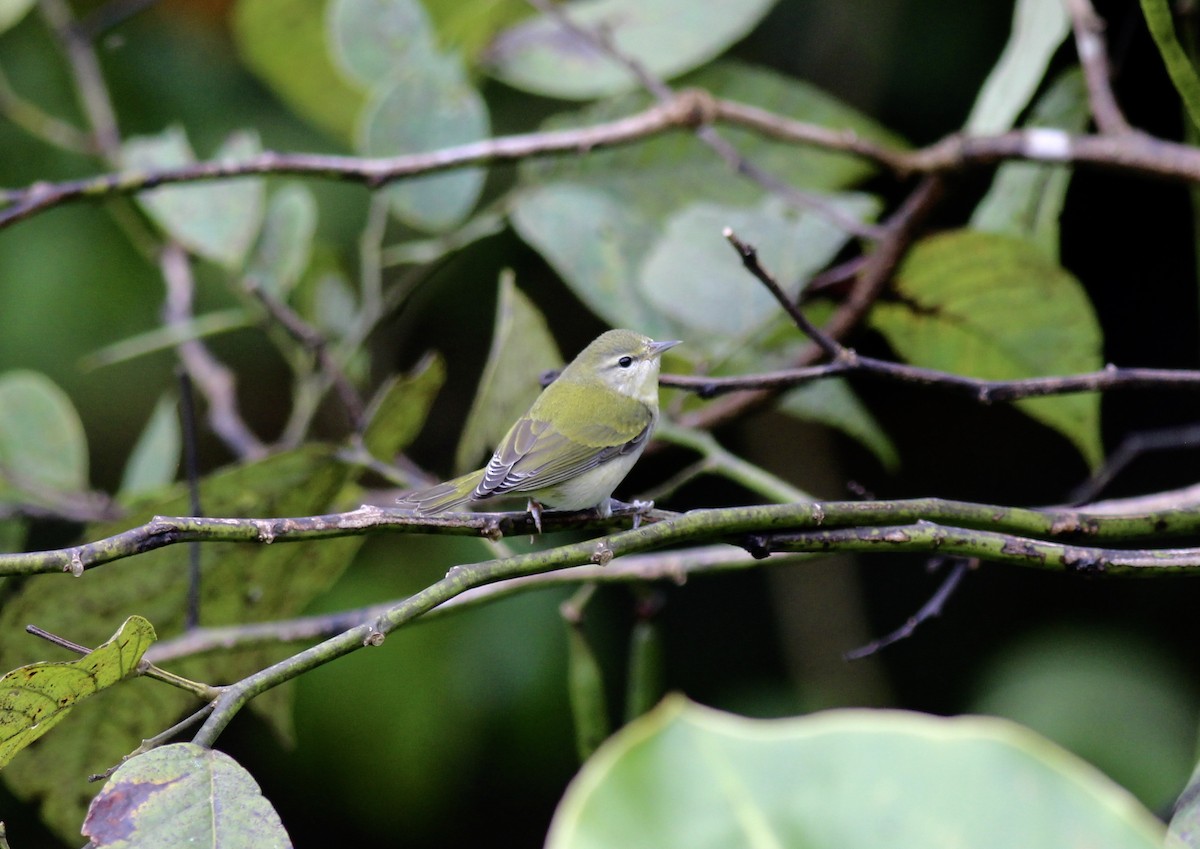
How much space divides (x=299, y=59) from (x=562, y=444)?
1284mm

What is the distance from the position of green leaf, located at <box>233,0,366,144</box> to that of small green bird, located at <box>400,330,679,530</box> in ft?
3.16

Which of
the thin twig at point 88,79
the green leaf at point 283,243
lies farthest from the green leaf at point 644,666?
the thin twig at point 88,79

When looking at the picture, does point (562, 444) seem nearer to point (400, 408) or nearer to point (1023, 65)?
point (400, 408)

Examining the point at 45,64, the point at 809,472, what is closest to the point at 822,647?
the point at 809,472

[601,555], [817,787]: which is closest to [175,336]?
[601,555]

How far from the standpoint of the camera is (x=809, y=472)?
9.14 ft

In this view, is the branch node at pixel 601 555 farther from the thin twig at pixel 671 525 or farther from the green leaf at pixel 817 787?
the green leaf at pixel 817 787

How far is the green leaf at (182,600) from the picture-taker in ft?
4.61

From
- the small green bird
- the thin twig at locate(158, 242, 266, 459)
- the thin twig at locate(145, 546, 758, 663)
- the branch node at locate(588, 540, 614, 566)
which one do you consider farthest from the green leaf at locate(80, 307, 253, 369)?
the branch node at locate(588, 540, 614, 566)

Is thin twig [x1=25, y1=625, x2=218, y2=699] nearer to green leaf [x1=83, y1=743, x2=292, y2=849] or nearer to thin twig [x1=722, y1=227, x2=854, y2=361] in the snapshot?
green leaf [x1=83, y1=743, x2=292, y2=849]

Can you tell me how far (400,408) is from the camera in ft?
4.88

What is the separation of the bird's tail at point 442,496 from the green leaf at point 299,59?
118 cm

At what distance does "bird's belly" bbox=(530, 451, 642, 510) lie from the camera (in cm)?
152

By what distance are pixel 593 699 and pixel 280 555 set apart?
0.45 metres
